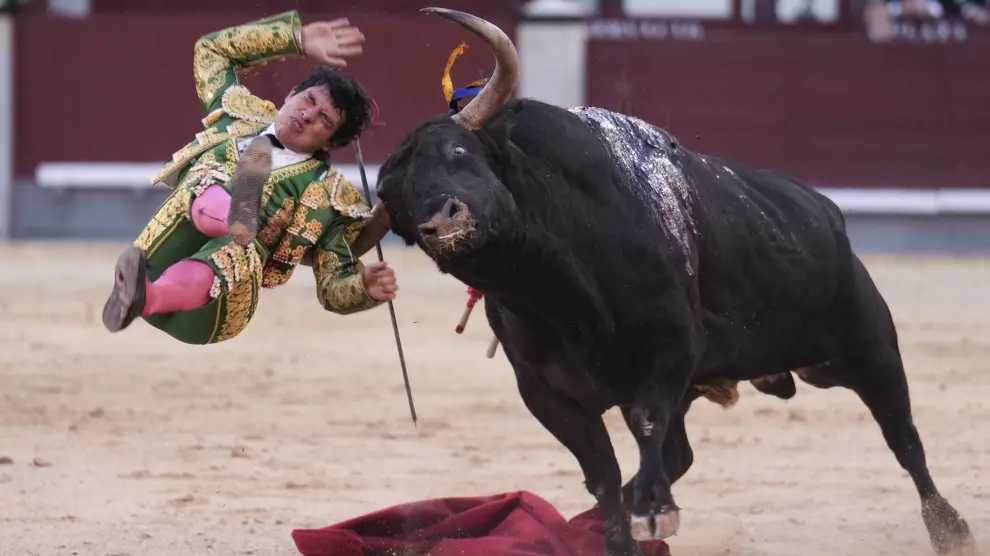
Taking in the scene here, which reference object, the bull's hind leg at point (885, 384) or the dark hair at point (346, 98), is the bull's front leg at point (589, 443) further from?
the bull's hind leg at point (885, 384)

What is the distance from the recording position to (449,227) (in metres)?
2.81

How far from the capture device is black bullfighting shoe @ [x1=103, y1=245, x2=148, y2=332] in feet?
10.4

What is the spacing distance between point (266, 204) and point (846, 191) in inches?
323

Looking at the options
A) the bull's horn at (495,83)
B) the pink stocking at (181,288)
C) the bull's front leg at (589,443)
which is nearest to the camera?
the bull's horn at (495,83)

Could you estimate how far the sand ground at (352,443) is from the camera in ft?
13.4

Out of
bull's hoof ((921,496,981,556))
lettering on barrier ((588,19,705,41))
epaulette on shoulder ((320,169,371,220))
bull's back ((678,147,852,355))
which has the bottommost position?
lettering on barrier ((588,19,705,41))

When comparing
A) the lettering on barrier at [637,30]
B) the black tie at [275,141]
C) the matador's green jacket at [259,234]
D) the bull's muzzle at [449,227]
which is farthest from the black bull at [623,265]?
the lettering on barrier at [637,30]

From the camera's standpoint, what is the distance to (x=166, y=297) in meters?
3.29

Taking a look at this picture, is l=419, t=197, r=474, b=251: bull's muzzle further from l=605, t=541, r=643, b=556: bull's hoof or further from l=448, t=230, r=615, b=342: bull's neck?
l=605, t=541, r=643, b=556: bull's hoof

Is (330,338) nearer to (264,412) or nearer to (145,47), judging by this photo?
(264,412)

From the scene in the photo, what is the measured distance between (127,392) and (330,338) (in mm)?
1529

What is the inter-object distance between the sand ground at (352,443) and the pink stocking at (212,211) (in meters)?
0.81

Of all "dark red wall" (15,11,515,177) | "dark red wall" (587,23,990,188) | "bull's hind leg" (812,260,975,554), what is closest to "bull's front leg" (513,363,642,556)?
"bull's hind leg" (812,260,975,554)

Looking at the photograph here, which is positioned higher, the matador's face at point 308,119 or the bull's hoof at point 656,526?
the matador's face at point 308,119
